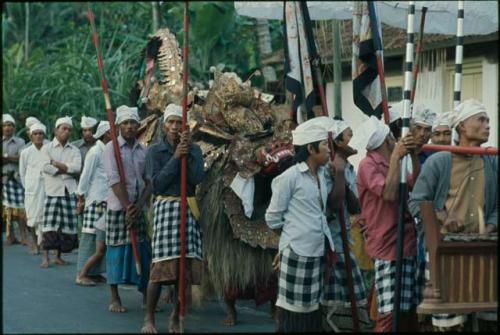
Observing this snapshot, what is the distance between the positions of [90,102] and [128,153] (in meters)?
8.44

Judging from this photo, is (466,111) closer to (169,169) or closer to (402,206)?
(402,206)

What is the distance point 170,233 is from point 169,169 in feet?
1.75

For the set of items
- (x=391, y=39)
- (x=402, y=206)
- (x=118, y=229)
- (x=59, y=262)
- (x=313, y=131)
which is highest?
(x=391, y=39)

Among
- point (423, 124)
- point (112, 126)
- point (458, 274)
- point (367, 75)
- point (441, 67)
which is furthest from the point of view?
point (441, 67)

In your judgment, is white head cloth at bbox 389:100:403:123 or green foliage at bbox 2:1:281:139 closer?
white head cloth at bbox 389:100:403:123

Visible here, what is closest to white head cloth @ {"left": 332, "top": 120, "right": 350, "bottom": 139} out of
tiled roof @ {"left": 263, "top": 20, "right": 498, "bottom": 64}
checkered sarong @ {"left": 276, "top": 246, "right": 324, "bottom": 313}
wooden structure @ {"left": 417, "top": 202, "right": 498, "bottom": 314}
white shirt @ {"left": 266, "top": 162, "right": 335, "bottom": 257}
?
white shirt @ {"left": 266, "top": 162, "right": 335, "bottom": 257}

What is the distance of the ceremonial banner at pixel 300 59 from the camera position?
24.2 feet

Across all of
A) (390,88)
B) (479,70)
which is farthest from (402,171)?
(390,88)

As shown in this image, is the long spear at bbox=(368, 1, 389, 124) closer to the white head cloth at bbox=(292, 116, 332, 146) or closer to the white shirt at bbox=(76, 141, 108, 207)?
the white head cloth at bbox=(292, 116, 332, 146)

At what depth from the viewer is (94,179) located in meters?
10.8

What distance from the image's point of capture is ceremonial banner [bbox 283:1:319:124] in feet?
24.2

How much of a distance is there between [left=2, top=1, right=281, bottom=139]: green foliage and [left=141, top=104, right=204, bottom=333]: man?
28.8ft

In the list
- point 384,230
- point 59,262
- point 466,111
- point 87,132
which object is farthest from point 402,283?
point 59,262

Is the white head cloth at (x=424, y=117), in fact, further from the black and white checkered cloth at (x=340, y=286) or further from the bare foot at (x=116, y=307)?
the bare foot at (x=116, y=307)
